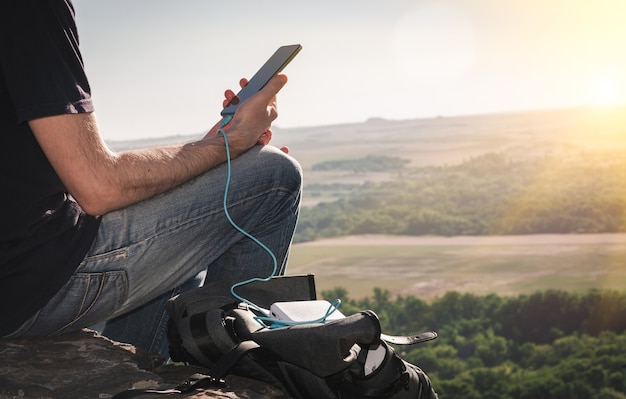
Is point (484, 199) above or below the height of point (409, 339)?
below

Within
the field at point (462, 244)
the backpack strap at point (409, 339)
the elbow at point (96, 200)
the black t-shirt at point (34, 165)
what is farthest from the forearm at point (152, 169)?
the field at point (462, 244)

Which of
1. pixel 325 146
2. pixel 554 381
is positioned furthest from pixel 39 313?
pixel 325 146

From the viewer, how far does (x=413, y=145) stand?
95938 millimetres

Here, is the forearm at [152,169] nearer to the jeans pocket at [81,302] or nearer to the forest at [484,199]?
the jeans pocket at [81,302]

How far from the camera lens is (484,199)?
87000 mm

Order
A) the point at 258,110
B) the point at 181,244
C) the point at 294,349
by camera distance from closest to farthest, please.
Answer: the point at 294,349 → the point at 181,244 → the point at 258,110

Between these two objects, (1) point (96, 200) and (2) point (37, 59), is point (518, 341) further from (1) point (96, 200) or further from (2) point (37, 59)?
(2) point (37, 59)

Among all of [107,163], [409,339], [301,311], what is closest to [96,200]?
[107,163]

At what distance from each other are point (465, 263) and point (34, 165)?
3203 inches

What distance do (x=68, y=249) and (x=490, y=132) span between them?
93.0 meters

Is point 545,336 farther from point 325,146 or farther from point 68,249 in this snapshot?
point 68,249

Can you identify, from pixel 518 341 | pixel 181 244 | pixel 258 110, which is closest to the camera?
pixel 181 244

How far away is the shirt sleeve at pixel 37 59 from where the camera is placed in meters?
1.73

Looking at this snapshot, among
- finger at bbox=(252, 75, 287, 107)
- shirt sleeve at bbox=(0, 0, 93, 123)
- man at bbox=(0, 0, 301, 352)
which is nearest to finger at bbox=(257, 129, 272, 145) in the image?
man at bbox=(0, 0, 301, 352)
